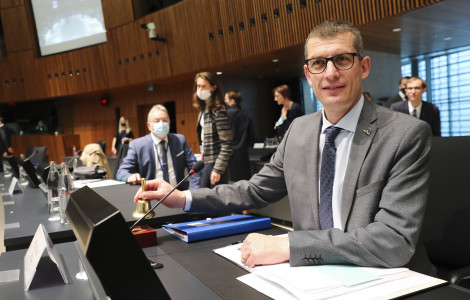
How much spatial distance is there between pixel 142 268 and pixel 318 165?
0.80 metres

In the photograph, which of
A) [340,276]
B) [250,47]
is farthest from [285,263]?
[250,47]

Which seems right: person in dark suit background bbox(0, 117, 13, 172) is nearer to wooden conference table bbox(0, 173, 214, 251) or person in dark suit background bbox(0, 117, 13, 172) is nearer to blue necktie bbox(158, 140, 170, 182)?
wooden conference table bbox(0, 173, 214, 251)

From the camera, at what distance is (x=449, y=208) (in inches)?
57.1

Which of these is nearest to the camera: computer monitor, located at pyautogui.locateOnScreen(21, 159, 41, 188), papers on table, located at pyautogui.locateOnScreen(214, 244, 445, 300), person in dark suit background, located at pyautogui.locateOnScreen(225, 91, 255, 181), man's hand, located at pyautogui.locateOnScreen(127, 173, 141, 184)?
papers on table, located at pyautogui.locateOnScreen(214, 244, 445, 300)

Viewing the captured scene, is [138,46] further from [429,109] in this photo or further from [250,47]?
[429,109]

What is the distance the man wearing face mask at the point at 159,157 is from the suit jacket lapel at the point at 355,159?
2147 mm

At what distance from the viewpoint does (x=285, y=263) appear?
3.59ft

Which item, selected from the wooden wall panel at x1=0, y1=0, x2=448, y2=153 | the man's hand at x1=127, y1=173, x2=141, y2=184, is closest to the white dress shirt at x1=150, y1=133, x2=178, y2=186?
the man's hand at x1=127, y1=173, x2=141, y2=184

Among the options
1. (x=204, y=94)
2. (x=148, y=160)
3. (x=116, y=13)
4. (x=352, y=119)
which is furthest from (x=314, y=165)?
(x=116, y=13)

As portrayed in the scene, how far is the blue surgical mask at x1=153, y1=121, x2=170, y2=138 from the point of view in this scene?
3.45 meters

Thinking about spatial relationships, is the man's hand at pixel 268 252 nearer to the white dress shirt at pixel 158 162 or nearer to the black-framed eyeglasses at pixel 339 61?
the black-framed eyeglasses at pixel 339 61

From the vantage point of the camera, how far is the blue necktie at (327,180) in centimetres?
132

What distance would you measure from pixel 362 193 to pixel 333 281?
0.38 metres

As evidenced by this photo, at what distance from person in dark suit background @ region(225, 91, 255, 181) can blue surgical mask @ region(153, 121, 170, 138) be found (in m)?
1.27
